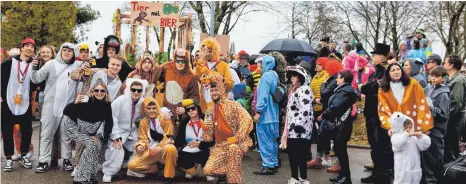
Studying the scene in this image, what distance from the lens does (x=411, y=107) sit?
6000mm

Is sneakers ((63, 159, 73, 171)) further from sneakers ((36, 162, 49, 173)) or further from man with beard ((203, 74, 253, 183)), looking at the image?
man with beard ((203, 74, 253, 183))

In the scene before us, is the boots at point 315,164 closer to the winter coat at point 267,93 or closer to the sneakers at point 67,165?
the winter coat at point 267,93

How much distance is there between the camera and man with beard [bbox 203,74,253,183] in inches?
245

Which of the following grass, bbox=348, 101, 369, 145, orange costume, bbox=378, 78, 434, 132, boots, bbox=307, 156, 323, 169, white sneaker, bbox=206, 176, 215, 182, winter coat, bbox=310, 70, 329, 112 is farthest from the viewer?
grass, bbox=348, 101, 369, 145

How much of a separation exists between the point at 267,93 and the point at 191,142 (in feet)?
4.36

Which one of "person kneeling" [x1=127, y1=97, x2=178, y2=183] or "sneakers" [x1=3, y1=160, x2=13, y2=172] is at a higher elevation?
"person kneeling" [x1=127, y1=97, x2=178, y2=183]

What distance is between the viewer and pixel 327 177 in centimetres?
729

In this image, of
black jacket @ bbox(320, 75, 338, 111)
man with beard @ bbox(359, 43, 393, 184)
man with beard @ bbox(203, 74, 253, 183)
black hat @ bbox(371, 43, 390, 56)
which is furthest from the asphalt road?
black hat @ bbox(371, 43, 390, 56)

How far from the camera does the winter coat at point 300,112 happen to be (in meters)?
6.39

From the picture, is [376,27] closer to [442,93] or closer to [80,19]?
[80,19]

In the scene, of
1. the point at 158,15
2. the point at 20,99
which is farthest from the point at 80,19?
the point at 20,99

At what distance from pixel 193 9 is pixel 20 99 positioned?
851 inches

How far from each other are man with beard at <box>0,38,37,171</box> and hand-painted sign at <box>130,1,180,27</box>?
154 inches

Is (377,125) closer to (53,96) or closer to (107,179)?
(107,179)
